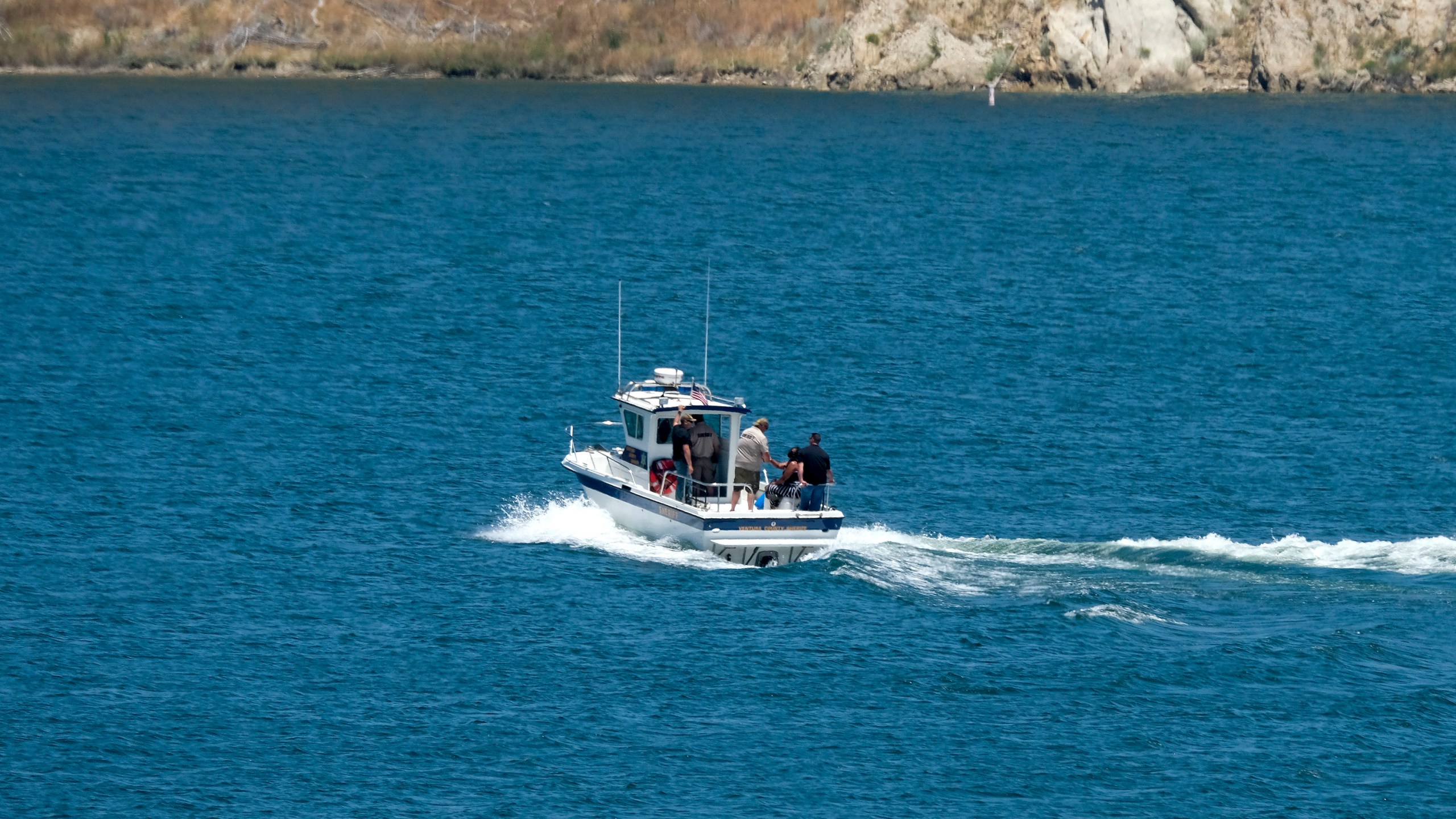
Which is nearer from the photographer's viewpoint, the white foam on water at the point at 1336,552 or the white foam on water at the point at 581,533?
the white foam on water at the point at 1336,552

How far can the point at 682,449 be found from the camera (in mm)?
41469

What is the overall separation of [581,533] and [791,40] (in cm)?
14062

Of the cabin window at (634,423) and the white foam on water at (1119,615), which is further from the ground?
the cabin window at (634,423)

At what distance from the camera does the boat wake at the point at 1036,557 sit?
39188mm

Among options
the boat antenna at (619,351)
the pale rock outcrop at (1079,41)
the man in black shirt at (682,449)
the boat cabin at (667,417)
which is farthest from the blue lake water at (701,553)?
the pale rock outcrop at (1079,41)

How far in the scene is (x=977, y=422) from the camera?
54844 millimetres

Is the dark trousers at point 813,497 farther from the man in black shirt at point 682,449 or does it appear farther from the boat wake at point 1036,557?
the man in black shirt at point 682,449

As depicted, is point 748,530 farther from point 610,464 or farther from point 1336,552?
point 1336,552

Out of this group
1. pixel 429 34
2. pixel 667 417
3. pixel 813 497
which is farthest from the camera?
pixel 429 34

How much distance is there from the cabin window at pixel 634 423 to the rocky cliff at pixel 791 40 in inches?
5263

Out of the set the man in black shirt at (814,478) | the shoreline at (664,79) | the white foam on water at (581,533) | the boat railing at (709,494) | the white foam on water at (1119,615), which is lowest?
the white foam on water at (581,533)

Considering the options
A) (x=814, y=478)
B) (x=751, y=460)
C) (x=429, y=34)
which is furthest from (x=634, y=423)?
(x=429, y=34)

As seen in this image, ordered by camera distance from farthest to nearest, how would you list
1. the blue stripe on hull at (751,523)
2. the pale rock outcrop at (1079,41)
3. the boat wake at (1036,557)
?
the pale rock outcrop at (1079,41) < the blue stripe on hull at (751,523) < the boat wake at (1036,557)

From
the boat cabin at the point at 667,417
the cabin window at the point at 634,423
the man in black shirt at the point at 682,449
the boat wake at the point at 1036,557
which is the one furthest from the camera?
the cabin window at the point at 634,423
